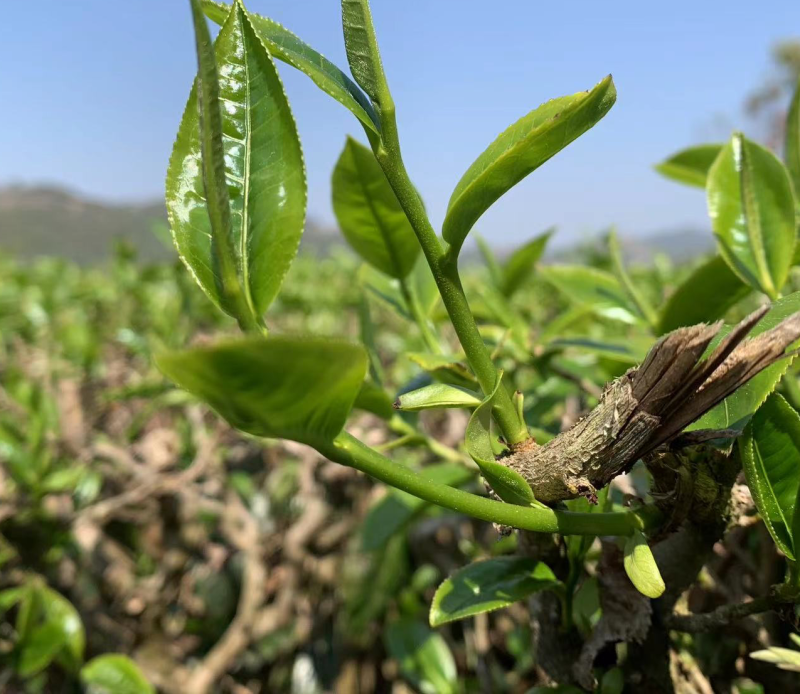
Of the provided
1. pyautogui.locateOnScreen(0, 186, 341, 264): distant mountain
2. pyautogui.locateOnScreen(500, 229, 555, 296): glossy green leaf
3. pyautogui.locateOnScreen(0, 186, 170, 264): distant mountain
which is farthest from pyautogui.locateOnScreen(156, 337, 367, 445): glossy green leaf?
pyautogui.locateOnScreen(0, 186, 170, 264): distant mountain

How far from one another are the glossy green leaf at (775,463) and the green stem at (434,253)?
0.18 meters

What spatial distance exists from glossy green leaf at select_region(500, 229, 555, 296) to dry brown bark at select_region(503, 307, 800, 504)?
74cm

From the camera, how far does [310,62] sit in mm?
452

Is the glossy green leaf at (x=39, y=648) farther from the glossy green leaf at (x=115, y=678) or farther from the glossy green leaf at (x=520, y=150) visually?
the glossy green leaf at (x=520, y=150)

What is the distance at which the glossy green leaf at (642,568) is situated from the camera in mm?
424

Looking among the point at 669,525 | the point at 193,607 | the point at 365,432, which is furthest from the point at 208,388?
the point at 193,607

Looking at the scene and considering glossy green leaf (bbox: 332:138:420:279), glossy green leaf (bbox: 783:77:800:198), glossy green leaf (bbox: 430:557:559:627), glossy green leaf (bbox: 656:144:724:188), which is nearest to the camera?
glossy green leaf (bbox: 430:557:559:627)

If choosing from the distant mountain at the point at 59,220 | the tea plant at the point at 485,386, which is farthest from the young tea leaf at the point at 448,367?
the distant mountain at the point at 59,220

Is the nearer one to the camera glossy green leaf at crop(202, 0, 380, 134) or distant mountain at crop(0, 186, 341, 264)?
glossy green leaf at crop(202, 0, 380, 134)

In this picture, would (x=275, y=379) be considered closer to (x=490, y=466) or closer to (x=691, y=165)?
(x=490, y=466)

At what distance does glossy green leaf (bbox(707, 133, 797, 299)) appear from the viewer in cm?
68

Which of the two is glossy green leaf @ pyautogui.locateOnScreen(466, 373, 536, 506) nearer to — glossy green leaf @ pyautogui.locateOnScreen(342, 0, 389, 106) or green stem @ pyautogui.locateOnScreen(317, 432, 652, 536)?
green stem @ pyautogui.locateOnScreen(317, 432, 652, 536)

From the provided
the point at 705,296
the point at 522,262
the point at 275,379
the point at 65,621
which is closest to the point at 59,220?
the point at 65,621

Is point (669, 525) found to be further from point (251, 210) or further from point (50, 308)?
point (50, 308)
